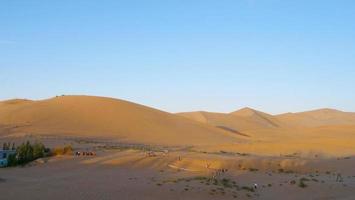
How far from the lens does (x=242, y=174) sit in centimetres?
2353

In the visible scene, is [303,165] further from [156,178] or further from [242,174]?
[156,178]

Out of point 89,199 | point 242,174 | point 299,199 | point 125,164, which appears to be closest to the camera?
point 89,199

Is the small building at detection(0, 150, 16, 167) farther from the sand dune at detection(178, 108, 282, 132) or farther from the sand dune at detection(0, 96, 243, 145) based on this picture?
the sand dune at detection(178, 108, 282, 132)

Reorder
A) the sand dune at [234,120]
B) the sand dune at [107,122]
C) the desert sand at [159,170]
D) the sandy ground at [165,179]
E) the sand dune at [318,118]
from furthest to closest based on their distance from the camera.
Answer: the sand dune at [318,118], the sand dune at [234,120], the sand dune at [107,122], the desert sand at [159,170], the sandy ground at [165,179]

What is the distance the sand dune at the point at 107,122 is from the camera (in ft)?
170

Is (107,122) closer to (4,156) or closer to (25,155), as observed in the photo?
(25,155)

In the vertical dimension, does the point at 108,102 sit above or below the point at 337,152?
above

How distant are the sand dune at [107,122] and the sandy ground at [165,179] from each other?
21.2 m

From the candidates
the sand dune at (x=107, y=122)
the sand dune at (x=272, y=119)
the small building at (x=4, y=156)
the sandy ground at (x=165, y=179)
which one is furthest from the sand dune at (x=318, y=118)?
the small building at (x=4, y=156)

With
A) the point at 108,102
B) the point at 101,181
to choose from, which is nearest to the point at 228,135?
the point at 108,102

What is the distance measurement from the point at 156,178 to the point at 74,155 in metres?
9.05

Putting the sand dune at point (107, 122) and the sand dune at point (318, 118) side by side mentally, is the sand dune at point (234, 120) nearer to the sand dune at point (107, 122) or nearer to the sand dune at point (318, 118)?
the sand dune at point (318, 118)

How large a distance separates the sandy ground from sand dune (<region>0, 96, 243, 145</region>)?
21249 mm

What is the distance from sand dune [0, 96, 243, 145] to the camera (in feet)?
170
